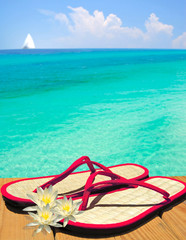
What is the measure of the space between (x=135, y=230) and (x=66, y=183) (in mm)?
432

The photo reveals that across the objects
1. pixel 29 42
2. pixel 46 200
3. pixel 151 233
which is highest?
pixel 29 42

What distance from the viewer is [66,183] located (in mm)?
1200

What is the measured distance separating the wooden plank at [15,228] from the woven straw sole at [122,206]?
4.7 inches

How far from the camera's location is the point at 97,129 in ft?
12.4

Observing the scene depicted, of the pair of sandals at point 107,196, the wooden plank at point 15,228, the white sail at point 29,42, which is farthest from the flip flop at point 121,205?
the white sail at point 29,42

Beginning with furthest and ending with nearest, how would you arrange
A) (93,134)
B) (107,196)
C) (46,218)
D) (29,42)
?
(29,42) → (93,134) → (107,196) → (46,218)

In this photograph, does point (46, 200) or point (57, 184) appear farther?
point (57, 184)

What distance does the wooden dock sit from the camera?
32.2 inches

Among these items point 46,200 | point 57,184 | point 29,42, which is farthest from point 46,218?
point 29,42

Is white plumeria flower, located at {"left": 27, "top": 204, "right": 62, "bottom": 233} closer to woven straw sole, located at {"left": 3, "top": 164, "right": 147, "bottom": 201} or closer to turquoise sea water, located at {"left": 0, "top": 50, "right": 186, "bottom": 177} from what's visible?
woven straw sole, located at {"left": 3, "top": 164, "right": 147, "bottom": 201}

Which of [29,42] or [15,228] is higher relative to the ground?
[29,42]

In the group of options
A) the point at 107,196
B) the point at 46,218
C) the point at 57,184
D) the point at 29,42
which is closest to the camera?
the point at 46,218

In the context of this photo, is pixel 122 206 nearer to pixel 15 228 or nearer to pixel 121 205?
pixel 121 205

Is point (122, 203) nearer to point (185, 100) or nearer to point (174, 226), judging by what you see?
point (174, 226)
